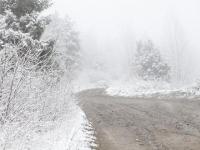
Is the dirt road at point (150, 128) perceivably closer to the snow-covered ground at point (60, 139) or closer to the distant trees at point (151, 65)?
the snow-covered ground at point (60, 139)

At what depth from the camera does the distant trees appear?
50394 millimetres

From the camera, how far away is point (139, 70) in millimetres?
54156

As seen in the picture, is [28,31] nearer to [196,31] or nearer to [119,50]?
[119,50]

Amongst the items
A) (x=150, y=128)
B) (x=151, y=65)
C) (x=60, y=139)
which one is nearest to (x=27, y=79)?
(x=60, y=139)

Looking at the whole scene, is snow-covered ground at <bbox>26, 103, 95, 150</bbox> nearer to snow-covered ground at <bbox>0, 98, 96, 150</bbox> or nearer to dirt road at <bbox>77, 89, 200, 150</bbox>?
snow-covered ground at <bbox>0, 98, 96, 150</bbox>

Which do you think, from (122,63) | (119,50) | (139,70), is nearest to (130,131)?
(139,70)

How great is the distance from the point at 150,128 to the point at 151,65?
1512 inches

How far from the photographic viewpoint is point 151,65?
2028 inches

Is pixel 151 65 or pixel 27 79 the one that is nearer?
pixel 27 79

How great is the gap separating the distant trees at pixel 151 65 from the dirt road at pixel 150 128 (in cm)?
3014

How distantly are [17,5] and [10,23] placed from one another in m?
0.90

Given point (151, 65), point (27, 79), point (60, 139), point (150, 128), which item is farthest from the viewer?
point (151, 65)

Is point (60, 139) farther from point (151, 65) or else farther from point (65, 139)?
point (151, 65)

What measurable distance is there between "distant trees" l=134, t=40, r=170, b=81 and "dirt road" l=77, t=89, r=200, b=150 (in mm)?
30144
